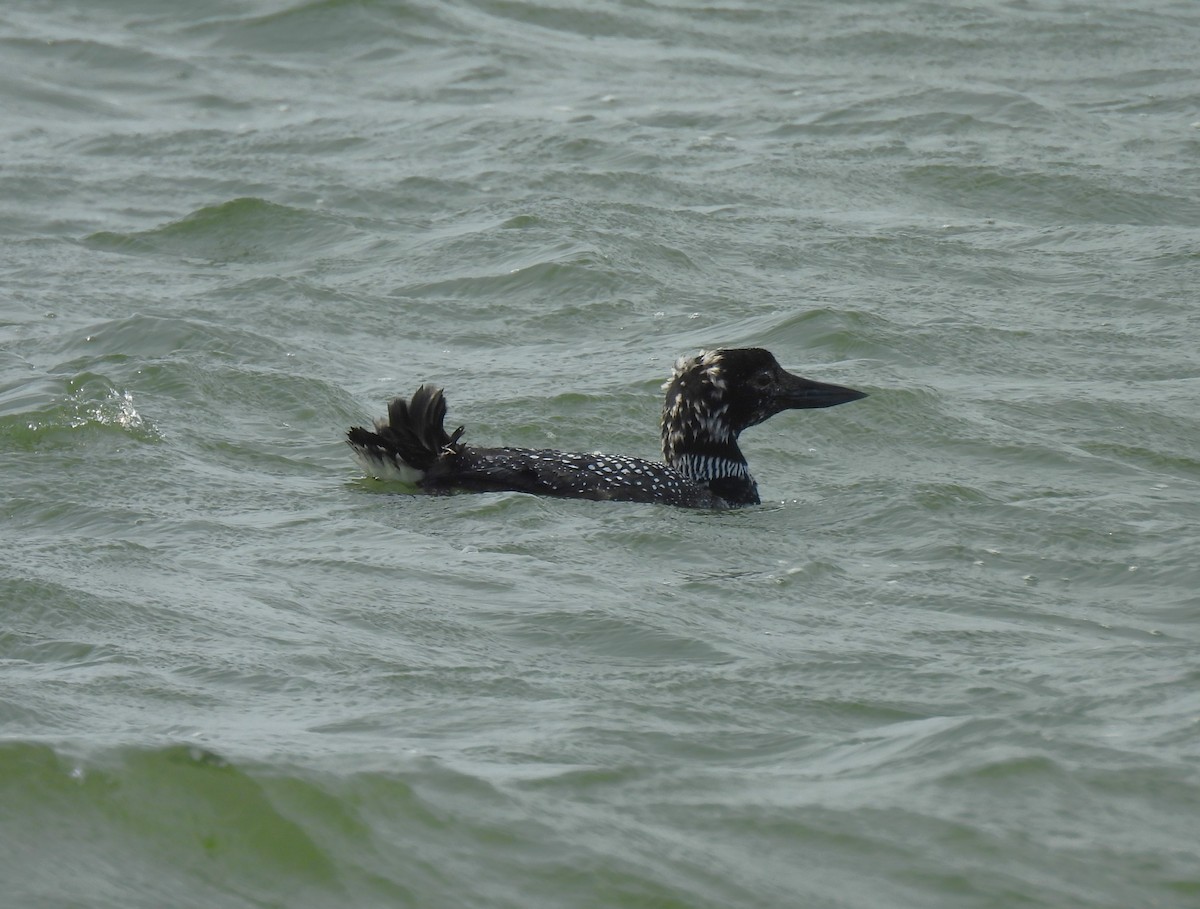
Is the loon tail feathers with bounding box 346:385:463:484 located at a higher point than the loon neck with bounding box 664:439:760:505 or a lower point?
higher

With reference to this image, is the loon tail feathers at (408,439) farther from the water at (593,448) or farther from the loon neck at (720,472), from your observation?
the loon neck at (720,472)

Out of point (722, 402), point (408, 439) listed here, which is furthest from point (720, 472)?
point (408, 439)

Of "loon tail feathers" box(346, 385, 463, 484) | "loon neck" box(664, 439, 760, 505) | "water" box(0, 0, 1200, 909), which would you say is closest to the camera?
"water" box(0, 0, 1200, 909)

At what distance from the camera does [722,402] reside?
873 centimetres

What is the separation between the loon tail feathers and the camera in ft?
26.5

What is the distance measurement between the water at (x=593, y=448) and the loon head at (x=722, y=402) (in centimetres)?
39

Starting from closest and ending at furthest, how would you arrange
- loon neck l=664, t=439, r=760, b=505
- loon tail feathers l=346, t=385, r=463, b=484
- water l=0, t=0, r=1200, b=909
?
water l=0, t=0, r=1200, b=909, loon tail feathers l=346, t=385, r=463, b=484, loon neck l=664, t=439, r=760, b=505

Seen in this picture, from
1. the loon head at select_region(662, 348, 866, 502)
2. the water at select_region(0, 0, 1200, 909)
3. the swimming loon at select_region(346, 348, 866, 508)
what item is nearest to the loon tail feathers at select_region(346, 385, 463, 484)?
the swimming loon at select_region(346, 348, 866, 508)

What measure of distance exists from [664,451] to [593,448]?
2.32ft

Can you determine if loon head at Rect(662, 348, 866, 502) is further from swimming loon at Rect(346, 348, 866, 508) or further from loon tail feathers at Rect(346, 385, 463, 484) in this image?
loon tail feathers at Rect(346, 385, 463, 484)

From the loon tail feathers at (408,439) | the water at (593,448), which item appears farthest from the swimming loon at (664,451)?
the water at (593,448)

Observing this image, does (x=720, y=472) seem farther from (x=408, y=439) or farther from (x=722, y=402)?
(x=408, y=439)

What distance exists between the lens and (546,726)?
18.4 ft

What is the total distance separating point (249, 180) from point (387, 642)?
26.2 ft
